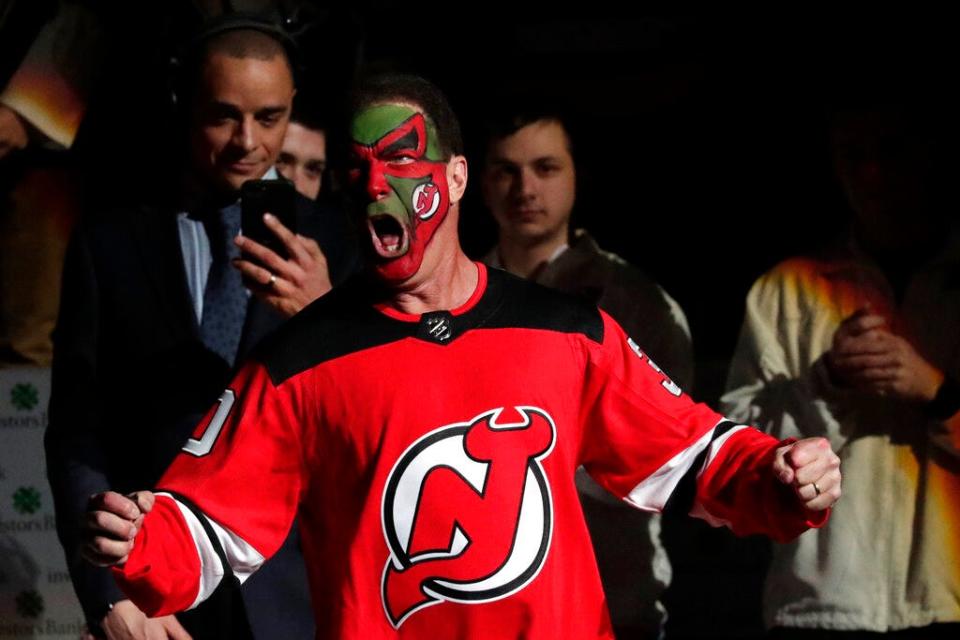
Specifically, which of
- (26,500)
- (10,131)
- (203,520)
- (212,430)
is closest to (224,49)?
(212,430)

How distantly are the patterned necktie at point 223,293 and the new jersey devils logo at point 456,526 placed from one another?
1.99 ft

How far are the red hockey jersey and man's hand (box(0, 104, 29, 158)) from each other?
159 centimetres

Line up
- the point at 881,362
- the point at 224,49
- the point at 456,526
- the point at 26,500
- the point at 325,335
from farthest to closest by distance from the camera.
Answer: the point at 26,500 → the point at 881,362 → the point at 224,49 → the point at 325,335 → the point at 456,526

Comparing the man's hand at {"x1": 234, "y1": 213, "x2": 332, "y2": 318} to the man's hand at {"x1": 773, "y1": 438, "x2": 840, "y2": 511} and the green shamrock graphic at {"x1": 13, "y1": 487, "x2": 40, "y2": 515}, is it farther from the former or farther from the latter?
the green shamrock graphic at {"x1": 13, "y1": 487, "x2": 40, "y2": 515}

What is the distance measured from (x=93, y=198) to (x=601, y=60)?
1308mm

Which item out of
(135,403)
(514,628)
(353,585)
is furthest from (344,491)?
(135,403)

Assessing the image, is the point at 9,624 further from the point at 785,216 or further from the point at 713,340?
the point at 785,216

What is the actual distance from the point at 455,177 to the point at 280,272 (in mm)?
401

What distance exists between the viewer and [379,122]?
2.41 m

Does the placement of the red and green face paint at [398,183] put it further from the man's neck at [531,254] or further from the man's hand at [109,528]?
the man's neck at [531,254]

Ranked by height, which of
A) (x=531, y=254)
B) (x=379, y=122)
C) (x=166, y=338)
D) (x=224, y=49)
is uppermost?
(x=224, y=49)

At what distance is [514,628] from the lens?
7.51 feet

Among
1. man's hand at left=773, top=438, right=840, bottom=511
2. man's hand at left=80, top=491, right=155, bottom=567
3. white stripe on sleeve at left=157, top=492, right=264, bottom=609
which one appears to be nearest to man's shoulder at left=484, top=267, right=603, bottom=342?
man's hand at left=773, top=438, right=840, bottom=511

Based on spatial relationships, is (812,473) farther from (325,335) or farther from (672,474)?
(325,335)
